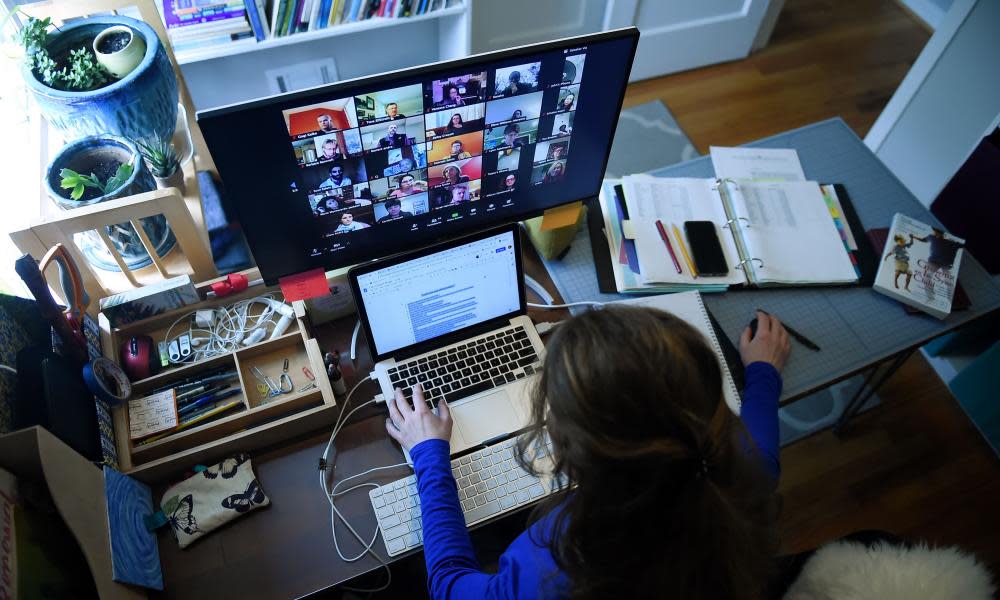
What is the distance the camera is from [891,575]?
99 centimetres

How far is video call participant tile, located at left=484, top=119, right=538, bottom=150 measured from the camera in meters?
1.02

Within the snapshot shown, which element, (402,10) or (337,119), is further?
(402,10)

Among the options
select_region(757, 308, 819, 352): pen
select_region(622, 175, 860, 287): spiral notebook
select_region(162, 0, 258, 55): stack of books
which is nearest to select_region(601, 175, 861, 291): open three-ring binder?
select_region(622, 175, 860, 287): spiral notebook

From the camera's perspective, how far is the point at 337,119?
2.95 feet

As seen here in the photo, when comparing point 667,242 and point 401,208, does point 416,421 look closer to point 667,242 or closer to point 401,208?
point 401,208

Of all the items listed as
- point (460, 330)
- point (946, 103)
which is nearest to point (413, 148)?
point (460, 330)

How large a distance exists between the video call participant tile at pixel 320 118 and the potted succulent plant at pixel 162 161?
19.2 inches

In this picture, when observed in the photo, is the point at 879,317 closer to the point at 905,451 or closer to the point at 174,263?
the point at 905,451

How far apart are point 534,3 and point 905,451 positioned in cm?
208

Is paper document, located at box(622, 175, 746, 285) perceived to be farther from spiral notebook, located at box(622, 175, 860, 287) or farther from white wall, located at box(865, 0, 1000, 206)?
white wall, located at box(865, 0, 1000, 206)

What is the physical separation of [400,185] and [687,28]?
226 cm

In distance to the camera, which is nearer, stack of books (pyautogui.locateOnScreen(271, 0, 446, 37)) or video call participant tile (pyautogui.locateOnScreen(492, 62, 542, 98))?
video call participant tile (pyautogui.locateOnScreen(492, 62, 542, 98))

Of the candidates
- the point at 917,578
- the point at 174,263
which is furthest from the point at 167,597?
the point at 917,578

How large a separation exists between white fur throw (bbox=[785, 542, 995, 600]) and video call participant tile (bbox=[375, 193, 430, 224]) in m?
0.90
